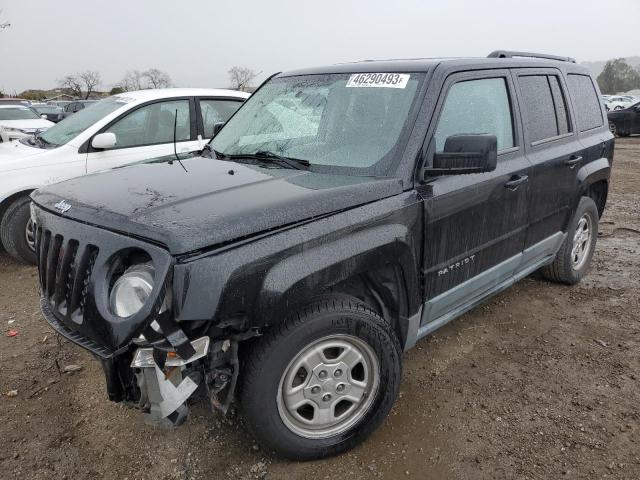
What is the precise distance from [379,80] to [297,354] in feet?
5.53

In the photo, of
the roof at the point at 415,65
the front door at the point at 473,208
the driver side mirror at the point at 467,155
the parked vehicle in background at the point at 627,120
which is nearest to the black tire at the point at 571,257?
the front door at the point at 473,208

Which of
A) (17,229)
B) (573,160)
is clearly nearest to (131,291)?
(573,160)

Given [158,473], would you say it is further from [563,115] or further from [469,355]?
[563,115]

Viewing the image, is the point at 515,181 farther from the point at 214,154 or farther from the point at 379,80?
the point at 214,154

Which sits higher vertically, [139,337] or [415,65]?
[415,65]

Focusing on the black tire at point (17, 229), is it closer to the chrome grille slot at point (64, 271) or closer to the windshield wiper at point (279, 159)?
the chrome grille slot at point (64, 271)

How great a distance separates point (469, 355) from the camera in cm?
350

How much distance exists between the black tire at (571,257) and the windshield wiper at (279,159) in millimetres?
2604

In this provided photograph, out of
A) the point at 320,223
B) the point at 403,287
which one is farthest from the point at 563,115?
the point at 320,223

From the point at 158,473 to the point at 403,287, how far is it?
1.52m

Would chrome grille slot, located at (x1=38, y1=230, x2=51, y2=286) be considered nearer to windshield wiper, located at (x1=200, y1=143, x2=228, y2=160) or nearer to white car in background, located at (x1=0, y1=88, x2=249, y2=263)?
windshield wiper, located at (x1=200, y1=143, x2=228, y2=160)

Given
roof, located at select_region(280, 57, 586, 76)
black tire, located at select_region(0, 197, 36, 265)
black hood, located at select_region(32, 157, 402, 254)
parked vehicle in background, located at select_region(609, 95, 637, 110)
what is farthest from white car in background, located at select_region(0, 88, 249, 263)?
parked vehicle in background, located at select_region(609, 95, 637, 110)

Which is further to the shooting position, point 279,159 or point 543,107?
point 543,107

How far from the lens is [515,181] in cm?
322
